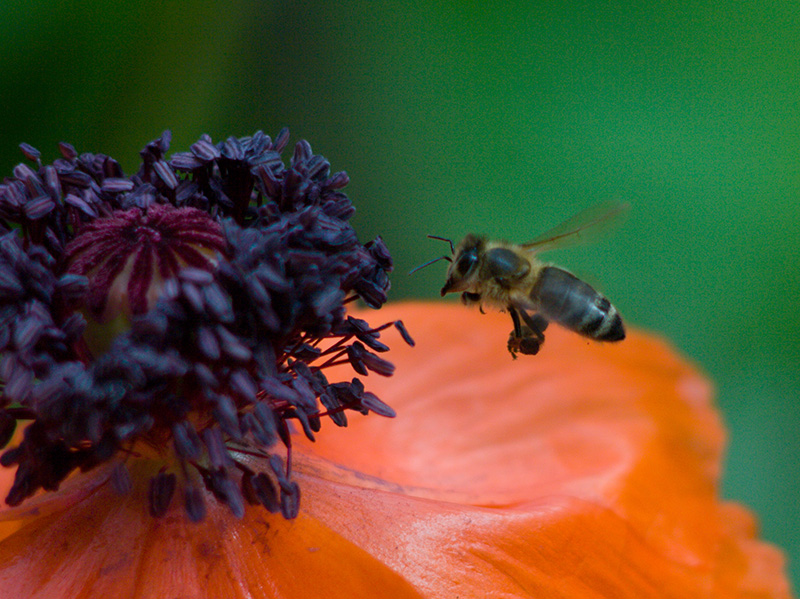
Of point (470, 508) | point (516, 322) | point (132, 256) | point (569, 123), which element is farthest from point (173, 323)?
point (569, 123)

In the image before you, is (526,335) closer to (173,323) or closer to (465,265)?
(465,265)

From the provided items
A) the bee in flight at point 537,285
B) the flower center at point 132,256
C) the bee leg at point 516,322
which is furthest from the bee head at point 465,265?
the flower center at point 132,256

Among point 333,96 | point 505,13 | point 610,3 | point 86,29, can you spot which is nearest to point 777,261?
point 610,3

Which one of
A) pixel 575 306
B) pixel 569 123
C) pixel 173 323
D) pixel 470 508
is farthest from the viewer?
pixel 569 123

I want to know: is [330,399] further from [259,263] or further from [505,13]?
[505,13]

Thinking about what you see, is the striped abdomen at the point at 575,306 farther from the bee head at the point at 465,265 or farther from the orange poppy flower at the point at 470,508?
the orange poppy flower at the point at 470,508

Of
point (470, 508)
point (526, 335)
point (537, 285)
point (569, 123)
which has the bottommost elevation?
point (470, 508)

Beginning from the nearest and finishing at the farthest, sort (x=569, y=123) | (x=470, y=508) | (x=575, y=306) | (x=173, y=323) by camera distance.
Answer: (x=173, y=323) < (x=470, y=508) < (x=575, y=306) < (x=569, y=123)
